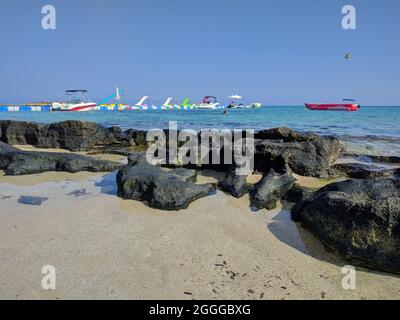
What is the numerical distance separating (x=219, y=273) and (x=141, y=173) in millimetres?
2784

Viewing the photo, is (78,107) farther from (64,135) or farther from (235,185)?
(235,185)

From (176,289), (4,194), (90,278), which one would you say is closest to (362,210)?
(176,289)

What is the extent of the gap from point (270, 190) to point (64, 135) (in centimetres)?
916

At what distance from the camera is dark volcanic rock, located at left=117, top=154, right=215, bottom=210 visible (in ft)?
15.2

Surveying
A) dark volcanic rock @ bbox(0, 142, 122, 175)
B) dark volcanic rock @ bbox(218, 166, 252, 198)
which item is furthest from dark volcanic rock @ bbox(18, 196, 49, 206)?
dark volcanic rock @ bbox(218, 166, 252, 198)

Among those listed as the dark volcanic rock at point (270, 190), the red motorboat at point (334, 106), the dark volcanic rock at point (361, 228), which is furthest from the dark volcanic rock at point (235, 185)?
the red motorboat at point (334, 106)

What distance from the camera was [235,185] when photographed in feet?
18.3

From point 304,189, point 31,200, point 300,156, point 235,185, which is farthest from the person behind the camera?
point 300,156

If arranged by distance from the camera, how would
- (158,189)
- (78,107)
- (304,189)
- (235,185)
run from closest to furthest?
(158,189)
(304,189)
(235,185)
(78,107)

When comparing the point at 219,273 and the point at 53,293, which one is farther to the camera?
the point at 219,273

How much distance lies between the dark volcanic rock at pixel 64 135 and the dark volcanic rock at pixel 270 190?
7.90 metres

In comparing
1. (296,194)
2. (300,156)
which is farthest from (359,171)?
(296,194)

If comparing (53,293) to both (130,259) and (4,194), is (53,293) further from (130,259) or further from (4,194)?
(4,194)

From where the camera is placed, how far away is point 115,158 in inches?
376
